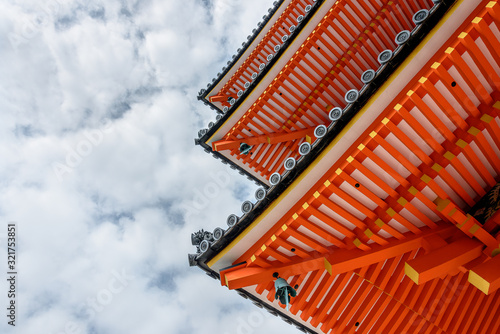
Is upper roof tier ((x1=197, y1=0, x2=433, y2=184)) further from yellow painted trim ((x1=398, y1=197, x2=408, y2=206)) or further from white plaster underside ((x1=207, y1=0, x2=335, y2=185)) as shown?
yellow painted trim ((x1=398, y1=197, x2=408, y2=206))

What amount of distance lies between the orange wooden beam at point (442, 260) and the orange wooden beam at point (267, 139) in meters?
6.38

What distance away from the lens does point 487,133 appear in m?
4.71

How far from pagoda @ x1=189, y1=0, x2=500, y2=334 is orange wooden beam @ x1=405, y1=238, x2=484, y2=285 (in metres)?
0.02

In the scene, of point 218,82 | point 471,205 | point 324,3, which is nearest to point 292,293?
point 471,205

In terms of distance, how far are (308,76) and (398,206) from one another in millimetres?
5924

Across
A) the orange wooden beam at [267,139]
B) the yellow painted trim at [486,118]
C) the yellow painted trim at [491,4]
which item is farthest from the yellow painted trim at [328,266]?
the orange wooden beam at [267,139]

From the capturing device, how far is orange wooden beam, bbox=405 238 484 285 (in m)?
4.06

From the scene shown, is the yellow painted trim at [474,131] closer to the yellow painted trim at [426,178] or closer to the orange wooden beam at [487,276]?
the yellow painted trim at [426,178]

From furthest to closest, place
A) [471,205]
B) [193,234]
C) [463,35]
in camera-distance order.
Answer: [193,234]
[471,205]
[463,35]

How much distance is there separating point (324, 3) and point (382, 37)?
2.05 metres

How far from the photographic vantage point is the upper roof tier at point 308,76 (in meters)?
8.56

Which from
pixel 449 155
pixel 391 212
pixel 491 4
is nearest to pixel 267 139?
pixel 391 212

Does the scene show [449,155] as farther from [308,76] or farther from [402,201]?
[308,76]

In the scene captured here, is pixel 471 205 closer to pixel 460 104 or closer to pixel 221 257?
pixel 460 104
